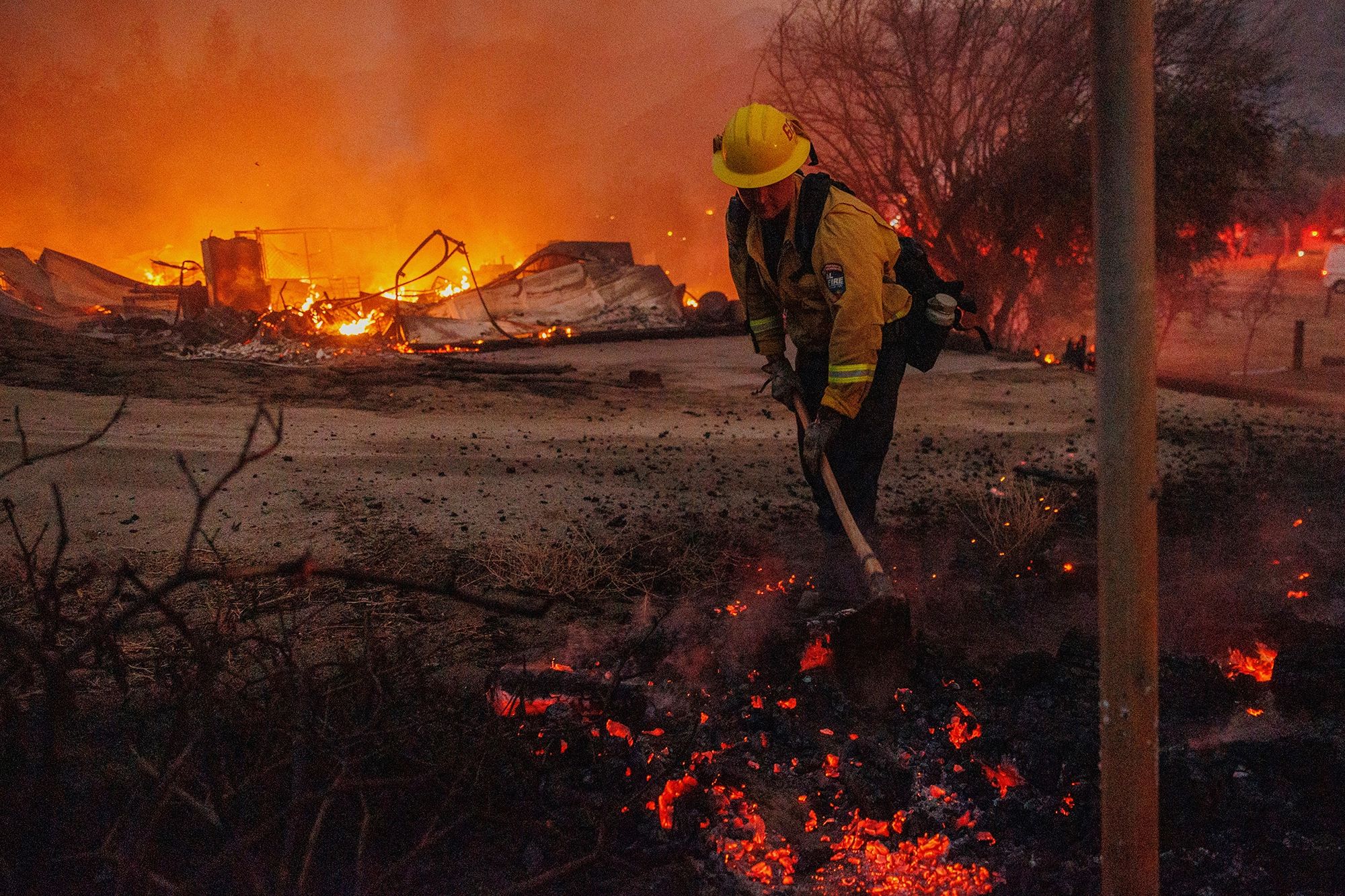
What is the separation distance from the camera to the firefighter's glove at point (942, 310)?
3.76m

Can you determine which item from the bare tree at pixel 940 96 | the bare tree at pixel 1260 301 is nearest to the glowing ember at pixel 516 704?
the bare tree at pixel 940 96

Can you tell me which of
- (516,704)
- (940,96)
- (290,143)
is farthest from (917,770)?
(290,143)

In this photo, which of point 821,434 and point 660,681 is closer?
point 660,681

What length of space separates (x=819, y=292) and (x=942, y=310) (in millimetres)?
527

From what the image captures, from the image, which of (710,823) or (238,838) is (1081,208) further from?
(238,838)

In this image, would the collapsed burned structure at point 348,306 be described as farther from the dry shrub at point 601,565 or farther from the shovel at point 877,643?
the shovel at point 877,643

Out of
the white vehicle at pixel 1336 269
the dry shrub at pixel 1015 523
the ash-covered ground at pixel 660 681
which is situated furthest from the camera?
the white vehicle at pixel 1336 269

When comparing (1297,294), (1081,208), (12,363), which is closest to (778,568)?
(12,363)

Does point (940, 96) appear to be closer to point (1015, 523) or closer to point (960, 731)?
point (1015, 523)

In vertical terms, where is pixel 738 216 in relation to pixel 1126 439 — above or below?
above

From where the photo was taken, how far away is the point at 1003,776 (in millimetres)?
2732

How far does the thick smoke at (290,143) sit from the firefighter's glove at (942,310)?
933 inches

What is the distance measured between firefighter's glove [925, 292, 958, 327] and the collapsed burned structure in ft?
36.3

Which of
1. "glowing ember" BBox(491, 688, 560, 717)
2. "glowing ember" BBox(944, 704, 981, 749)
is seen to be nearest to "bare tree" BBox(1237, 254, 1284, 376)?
"glowing ember" BBox(944, 704, 981, 749)
